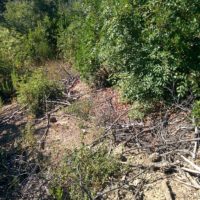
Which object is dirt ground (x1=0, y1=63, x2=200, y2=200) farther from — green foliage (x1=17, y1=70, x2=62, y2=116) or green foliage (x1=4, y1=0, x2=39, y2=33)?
green foliage (x1=4, y1=0, x2=39, y2=33)

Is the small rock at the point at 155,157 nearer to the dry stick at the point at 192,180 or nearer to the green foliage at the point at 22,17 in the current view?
the dry stick at the point at 192,180

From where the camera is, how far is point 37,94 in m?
7.56

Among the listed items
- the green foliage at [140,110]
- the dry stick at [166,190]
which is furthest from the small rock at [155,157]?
the green foliage at [140,110]

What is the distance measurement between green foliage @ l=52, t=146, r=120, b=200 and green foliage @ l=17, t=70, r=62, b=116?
238 cm

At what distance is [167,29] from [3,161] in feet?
10.5

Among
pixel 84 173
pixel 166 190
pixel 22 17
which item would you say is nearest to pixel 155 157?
pixel 166 190

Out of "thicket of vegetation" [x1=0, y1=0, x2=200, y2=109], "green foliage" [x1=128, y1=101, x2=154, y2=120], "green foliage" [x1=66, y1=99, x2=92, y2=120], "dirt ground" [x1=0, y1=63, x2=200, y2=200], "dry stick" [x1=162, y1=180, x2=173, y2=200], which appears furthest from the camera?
"green foliage" [x1=66, y1=99, x2=92, y2=120]

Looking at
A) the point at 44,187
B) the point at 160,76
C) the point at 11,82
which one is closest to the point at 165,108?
the point at 160,76

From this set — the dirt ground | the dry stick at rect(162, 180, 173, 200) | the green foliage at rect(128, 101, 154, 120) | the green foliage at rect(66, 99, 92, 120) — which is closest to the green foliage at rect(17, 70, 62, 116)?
the dirt ground

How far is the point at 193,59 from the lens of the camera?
609cm

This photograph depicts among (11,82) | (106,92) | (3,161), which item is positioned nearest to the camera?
(3,161)

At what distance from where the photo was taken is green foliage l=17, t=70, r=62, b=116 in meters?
7.44

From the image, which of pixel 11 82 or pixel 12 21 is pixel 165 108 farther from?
pixel 12 21

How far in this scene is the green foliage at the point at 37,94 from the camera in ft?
24.4
